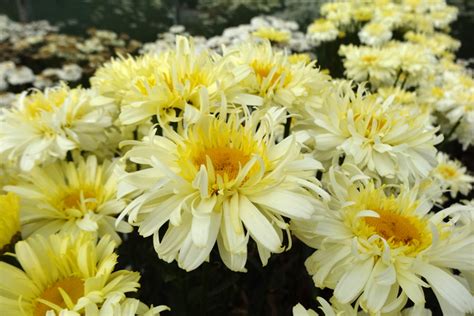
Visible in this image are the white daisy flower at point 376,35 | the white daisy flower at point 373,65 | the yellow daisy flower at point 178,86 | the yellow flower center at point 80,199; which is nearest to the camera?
the yellow daisy flower at point 178,86

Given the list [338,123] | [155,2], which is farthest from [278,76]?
[155,2]

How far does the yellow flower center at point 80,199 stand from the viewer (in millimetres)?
981

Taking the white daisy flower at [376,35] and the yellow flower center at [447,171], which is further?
the white daisy flower at [376,35]

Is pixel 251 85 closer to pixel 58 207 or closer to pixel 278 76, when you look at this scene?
pixel 278 76

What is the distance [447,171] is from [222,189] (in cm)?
162

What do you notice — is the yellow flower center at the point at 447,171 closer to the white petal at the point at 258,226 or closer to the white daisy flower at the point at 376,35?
the white daisy flower at the point at 376,35

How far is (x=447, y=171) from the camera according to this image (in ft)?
6.56

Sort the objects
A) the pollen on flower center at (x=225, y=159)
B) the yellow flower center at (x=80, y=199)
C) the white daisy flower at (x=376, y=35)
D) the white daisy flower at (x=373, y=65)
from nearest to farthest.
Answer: the pollen on flower center at (x=225, y=159) < the yellow flower center at (x=80, y=199) < the white daisy flower at (x=373, y=65) < the white daisy flower at (x=376, y=35)

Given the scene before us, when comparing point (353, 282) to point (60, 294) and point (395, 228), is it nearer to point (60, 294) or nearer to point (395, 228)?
point (395, 228)

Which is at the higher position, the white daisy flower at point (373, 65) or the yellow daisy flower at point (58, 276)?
the yellow daisy flower at point (58, 276)

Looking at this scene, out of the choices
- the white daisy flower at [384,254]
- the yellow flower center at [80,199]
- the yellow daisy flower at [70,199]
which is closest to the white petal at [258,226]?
the white daisy flower at [384,254]

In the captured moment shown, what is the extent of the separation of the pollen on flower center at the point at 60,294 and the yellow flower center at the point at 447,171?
1.68m

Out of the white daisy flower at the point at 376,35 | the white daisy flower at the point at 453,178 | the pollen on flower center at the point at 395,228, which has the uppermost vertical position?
the pollen on flower center at the point at 395,228

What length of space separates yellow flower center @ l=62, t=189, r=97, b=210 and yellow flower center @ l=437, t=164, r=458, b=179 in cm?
155
